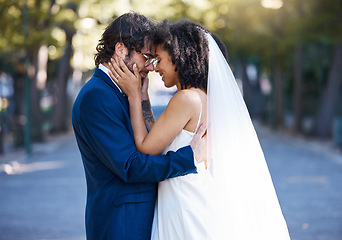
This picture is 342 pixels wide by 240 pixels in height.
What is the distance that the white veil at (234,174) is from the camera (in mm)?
3006

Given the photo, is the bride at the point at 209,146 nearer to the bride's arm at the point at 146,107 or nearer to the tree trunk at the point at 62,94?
the bride's arm at the point at 146,107

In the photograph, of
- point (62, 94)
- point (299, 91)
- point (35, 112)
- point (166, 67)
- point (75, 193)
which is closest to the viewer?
point (166, 67)

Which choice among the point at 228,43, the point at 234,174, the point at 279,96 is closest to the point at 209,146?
the point at 234,174

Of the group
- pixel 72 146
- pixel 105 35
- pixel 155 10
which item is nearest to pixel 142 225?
pixel 105 35

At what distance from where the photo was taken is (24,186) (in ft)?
36.7

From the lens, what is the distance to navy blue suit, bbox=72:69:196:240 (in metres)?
2.74

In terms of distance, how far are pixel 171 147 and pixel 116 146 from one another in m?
0.38

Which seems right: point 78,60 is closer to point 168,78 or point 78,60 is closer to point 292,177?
point 292,177

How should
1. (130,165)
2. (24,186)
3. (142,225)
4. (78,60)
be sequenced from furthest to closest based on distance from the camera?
(78,60)
(24,186)
(142,225)
(130,165)

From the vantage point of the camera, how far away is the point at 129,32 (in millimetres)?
2896

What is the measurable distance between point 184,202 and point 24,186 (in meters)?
8.87

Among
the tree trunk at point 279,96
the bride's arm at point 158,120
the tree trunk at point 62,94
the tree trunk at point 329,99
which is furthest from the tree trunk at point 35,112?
the bride's arm at point 158,120

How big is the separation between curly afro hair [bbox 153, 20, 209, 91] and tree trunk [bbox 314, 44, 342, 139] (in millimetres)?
16452

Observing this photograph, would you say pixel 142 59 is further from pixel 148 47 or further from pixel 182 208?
pixel 182 208
